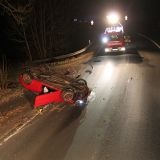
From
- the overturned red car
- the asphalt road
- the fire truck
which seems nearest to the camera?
the asphalt road

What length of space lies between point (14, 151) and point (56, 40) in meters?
26.4

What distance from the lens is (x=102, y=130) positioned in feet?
33.2

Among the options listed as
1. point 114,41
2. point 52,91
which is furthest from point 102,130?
point 114,41

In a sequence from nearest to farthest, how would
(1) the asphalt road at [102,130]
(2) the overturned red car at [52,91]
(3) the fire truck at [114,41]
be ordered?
1. (1) the asphalt road at [102,130]
2. (2) the overturned red car at [52,91]
3. (3) the fire truck at [114,41]

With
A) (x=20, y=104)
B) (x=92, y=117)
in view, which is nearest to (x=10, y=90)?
→ (x=20, y=104)

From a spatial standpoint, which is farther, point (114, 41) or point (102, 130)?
point (114, 41)

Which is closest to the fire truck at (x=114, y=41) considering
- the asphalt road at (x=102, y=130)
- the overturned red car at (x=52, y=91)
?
the asphalt road at (x=102, y=130)

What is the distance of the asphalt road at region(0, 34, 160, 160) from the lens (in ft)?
28.2

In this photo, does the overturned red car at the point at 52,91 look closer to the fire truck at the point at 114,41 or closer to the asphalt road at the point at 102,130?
the asphalt road at the point at 102,130

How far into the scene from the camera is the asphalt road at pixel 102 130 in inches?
339

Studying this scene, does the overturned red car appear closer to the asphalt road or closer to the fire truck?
the asphalt road

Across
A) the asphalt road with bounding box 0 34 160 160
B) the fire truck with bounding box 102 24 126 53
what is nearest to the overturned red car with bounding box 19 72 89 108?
the asphalt road with bounding box 0 34 160 160

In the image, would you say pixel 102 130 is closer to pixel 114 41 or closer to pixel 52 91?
pixel 52 91

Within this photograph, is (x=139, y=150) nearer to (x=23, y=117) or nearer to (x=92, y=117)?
(x=92, y=117)
